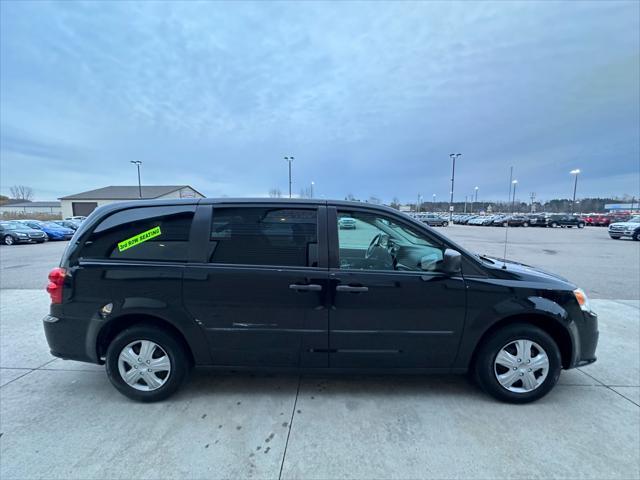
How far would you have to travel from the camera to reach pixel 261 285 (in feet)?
8.36

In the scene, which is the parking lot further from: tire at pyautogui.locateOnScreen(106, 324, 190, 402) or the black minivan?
the black minivan

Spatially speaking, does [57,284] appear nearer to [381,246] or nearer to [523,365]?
[381,246]

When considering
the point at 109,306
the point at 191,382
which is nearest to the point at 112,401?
the point at 191,382

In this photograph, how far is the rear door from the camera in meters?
2.56

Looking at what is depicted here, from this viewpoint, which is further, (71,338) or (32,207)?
(32,207)

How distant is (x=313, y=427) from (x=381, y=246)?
174 centimetres

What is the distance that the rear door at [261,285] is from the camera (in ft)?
8.39

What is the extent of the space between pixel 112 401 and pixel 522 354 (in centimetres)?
379

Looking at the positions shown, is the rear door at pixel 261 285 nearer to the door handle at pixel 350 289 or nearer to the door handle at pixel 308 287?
the door handle at pixel 308 287

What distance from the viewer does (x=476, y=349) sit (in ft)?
8.89

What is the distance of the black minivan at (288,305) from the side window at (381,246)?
0.03m

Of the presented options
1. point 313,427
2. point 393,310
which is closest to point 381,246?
point 393,310

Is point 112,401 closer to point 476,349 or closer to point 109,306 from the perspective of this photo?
point 109,306

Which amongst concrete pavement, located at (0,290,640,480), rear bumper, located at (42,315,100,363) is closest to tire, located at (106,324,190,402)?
concrete pavement, located at (0,290,640,480)
